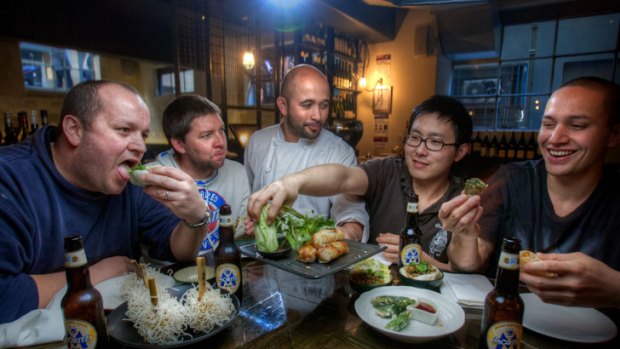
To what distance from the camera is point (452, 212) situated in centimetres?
146

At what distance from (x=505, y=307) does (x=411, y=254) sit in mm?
573

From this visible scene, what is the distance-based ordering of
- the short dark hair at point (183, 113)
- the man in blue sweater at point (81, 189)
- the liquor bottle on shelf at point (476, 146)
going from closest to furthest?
the man in blue sweater at point (81, 189) → the short dark hair at point (183, 113) → the liquor bottle on shelf at point (476, 146)

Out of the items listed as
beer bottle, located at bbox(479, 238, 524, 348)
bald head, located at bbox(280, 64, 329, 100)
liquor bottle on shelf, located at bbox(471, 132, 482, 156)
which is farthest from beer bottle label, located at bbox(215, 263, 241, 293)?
liquor bottle on shelf, located at bbox(471, 132, 482, 156)

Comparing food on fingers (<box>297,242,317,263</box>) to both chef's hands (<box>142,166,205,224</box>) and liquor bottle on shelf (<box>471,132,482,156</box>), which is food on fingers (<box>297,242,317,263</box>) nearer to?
chef's hands (<box>142,166,205,224</box>)

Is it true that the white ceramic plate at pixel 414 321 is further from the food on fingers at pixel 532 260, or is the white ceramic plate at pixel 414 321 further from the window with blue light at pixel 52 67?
the window with blue light at pixel 52 67

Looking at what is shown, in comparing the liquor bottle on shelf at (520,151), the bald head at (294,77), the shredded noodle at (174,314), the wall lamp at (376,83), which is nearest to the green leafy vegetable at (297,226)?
the shredded noodle at (174,314)

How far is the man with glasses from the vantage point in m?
2.04

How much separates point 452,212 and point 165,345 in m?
1.22

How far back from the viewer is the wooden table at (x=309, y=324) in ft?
3.58

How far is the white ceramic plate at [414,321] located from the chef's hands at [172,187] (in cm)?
85

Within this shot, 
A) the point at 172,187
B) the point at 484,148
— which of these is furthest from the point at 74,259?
the point at 484,148

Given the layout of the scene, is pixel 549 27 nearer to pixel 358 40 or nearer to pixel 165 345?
pixel 358 40

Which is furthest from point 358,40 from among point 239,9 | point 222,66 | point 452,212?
point 452,212

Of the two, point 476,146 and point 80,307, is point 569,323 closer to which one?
point 80,307
